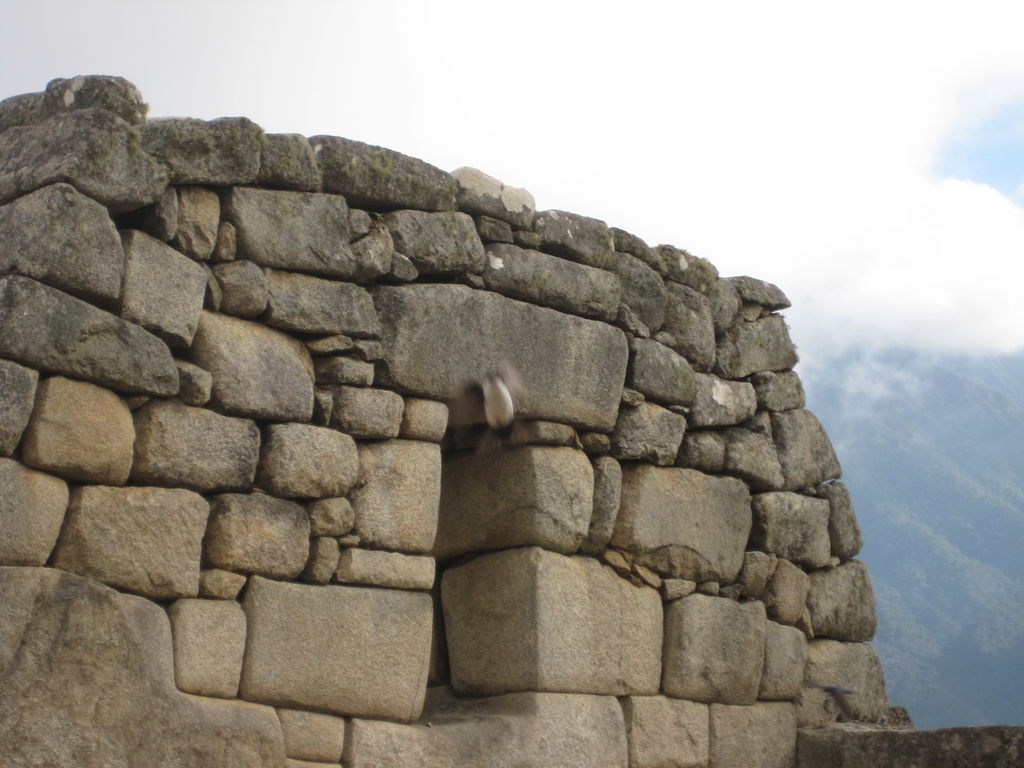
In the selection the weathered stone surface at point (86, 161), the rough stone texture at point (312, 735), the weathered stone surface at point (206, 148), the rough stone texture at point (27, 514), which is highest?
the weathered stone surface at point (206, 148)

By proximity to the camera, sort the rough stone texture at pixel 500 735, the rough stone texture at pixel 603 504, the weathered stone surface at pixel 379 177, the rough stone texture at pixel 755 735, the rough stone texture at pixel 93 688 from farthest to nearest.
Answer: the rough stone texture at pixel 755 735 < the rough stone texture at pixel 603 504 < the weathered stone surface at pixel 379 177 < the rough stone texture at pixel 500 735 < the rough stone texture at pixel 93 688

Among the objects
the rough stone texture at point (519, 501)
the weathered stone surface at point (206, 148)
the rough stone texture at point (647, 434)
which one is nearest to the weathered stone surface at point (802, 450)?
the rough stone texture at point (647, 434)

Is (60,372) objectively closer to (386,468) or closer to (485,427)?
(386,468)

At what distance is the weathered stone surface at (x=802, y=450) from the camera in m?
7.21

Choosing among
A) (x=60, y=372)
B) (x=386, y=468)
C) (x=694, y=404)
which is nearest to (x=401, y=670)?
(x=386, y=468)

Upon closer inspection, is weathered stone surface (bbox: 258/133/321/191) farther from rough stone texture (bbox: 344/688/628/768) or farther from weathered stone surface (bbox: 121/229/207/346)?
rough stone texture (bbox: 344/688/628/768)

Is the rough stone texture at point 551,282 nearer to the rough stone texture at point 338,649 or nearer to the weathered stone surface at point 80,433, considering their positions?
the rough stone texture at point 338,649

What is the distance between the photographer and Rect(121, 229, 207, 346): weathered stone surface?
178 inches

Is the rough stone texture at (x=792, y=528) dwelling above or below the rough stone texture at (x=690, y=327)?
below

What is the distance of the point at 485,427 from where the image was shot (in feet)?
19.9

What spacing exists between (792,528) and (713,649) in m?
0.98

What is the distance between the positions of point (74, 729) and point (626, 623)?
283 cm

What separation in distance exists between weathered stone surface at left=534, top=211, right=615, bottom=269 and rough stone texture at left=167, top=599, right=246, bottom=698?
246 centimetres

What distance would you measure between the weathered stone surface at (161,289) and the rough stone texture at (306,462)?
0.53 m
